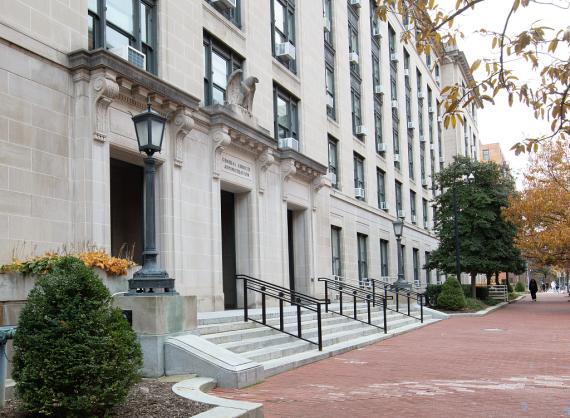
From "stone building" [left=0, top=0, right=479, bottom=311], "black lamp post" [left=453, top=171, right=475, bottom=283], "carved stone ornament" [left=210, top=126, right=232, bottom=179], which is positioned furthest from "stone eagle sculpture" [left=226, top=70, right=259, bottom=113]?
"black lamp post" [left=453, top=171, right=475, bottom=283]

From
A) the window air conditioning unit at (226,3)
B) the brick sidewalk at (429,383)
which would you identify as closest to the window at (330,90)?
the window air conditioning unit at (226,3)

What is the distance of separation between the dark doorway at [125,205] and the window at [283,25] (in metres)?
7.49

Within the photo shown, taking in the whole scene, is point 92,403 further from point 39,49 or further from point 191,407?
point 39,49

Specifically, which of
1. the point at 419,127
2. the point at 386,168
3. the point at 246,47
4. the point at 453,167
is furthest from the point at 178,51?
the point at 419,127

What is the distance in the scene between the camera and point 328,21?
A: 2723cm

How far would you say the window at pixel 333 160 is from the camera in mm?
26297

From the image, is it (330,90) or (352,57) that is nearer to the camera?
(330,90)

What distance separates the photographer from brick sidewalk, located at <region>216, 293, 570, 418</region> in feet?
24.0

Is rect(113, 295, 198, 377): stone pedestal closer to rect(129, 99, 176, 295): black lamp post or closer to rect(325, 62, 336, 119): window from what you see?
rect(129, 99, 176, 295): black lamp post

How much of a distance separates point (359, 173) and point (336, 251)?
18.6 feet

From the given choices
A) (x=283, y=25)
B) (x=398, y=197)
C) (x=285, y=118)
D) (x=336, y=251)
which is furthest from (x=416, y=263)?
(x=283, y=25)

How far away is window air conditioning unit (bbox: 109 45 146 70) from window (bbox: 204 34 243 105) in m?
3.50

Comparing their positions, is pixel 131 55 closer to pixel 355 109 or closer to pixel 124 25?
pixel 124 25

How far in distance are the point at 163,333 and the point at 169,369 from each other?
1.73 ft
